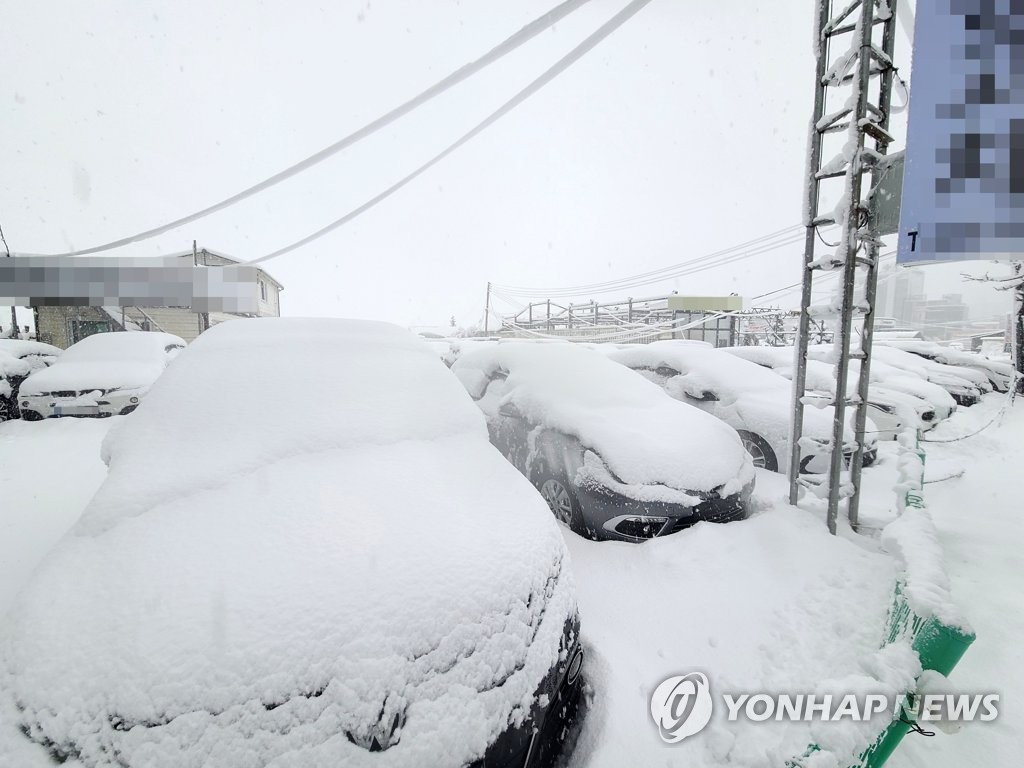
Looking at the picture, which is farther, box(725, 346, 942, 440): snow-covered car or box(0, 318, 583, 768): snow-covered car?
box(725, 346, 942, 440): snow-covered car

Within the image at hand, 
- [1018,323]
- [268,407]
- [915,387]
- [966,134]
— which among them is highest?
[966,134]

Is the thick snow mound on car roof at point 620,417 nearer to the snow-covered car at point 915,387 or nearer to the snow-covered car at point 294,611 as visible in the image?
the snow-covered car at point 294,611

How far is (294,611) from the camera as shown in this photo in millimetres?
1312

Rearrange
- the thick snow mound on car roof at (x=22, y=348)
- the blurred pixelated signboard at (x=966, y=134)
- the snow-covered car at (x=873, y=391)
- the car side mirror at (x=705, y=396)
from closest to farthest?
the blurred pixelated signboard at (x=966, y=134)
the car side mirror at (x=705, y=396)
the snow-covered car at (x=873, y=391)
the thick snow mound on car roof at (x=22, y=348)

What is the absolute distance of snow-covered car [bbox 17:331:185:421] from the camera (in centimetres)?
676

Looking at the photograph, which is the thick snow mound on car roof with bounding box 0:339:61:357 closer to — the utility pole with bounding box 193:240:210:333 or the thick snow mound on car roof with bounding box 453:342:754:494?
the utility pole with bounding box 193:240:210:333

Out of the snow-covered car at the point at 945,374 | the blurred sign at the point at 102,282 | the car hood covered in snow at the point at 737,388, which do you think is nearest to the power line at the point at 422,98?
the car hood covered in snow at the point at 737,388

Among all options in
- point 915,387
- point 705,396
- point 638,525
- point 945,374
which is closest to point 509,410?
point 638,525

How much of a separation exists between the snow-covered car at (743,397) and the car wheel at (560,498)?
231 cm

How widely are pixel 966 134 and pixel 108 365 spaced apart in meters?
10.8

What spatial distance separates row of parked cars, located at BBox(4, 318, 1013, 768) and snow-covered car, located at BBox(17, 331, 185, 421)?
566cm

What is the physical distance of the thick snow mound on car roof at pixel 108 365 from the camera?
6.84 meters

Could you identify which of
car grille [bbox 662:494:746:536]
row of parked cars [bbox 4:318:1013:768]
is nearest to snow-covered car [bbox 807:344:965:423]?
car grille [bbox 662:494:746:536]

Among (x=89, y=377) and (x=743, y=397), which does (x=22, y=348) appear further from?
(x=743, y=397)
